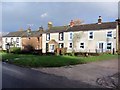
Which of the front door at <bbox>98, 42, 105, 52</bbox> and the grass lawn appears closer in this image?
the grass lawn

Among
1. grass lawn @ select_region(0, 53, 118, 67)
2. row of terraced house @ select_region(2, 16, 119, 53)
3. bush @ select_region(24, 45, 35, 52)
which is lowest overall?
grass lawn @ select_region(0, 53, 118, 67)

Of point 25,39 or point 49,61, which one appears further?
point 25,39

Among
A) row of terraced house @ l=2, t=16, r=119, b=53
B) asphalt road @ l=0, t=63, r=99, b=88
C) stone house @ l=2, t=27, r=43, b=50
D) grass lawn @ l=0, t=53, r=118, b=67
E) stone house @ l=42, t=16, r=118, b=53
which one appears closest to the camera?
asphalt road @ l=0, t=63, r=99, b=88

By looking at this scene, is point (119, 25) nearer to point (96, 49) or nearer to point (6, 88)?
point (96, 49)

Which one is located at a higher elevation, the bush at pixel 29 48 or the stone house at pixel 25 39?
the stone house at pixel 25 39

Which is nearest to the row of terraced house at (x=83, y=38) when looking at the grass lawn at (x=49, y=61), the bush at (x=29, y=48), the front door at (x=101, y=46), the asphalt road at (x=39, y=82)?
the front door at (x=101, y=46)

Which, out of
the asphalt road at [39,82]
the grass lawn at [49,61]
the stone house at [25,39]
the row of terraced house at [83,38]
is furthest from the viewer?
the stone house at [25,39]

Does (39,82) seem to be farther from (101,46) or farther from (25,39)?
(25,39)

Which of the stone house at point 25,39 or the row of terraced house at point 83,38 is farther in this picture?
the stone house at point 25,39

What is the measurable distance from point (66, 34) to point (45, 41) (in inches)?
306

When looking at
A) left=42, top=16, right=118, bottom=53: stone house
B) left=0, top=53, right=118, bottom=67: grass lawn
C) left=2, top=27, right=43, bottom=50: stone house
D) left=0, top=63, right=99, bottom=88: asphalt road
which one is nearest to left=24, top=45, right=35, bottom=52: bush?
left=2, top=27, right=43, bottom=50: stone house

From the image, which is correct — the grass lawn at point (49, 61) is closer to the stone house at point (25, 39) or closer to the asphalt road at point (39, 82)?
the asphalt road at point (39, 82)

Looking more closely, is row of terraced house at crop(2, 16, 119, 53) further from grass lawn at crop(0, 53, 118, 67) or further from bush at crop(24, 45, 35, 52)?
grass lawn at crop(0, 53, 118, 67)

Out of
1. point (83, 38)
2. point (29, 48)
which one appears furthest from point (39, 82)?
point (29, 48)
